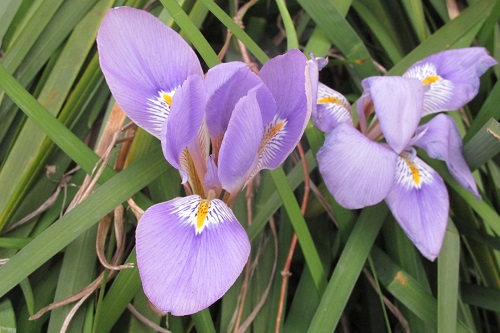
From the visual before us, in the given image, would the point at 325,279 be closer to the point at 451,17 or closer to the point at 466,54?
the point at 466,54

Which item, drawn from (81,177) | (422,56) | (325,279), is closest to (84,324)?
(81,177)

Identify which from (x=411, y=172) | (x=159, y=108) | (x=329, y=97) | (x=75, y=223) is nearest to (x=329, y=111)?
(x=329, y=97)

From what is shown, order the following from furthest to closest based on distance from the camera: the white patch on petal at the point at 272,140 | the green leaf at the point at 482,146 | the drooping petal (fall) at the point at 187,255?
the green leaf at the point at 482,146 < the white patch on petal at the point at 272,140 < the drooping petal (fall) at the point at 187,255

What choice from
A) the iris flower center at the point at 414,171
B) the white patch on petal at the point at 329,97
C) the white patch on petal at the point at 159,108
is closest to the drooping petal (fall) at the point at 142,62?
the white patch on petal at the point at 159,108

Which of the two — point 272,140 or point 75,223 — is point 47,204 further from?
point 272,140

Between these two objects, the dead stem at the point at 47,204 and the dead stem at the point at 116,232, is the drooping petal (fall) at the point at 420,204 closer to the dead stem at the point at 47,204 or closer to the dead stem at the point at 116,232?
the dead stem at the point at 116,232

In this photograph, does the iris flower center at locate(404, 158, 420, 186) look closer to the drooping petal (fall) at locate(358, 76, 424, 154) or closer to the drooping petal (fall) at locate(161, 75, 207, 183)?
the drooping petal (fall) at locate(358, 76, 424, 154)

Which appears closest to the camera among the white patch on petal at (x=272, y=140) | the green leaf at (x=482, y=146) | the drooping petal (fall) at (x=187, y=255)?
the drooping petal (fall) at (x=187, y=255)
